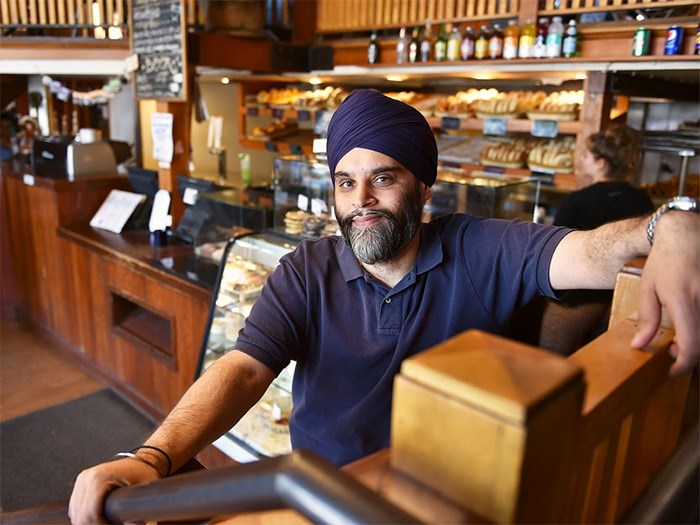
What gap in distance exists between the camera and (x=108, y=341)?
4.20m

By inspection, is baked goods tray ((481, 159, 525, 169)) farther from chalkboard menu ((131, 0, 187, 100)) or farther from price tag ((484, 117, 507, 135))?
chalkboard menu ((131, 0, 187, 100))

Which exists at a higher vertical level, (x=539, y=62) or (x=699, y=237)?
(x=539, y=62)

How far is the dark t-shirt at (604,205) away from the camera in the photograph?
3.05 m

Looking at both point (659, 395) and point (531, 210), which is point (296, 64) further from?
point (659, 395)

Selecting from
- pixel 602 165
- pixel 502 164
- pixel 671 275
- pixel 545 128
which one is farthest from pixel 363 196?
pixel 502 164

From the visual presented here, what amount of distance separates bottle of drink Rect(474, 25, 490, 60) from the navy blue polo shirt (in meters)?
2.79

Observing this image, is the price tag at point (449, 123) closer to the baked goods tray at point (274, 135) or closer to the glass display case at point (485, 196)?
the glass display case at point (485, 196)

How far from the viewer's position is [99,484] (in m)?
1.01

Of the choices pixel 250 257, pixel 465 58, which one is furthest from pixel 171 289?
pixel 465 58

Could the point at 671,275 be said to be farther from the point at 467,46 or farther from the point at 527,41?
the point at 467,46

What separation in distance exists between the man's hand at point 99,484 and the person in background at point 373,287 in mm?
256

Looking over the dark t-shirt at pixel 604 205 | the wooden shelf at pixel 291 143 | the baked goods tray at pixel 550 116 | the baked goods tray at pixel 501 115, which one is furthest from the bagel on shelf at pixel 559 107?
the wooden shelf at pixel 291 143

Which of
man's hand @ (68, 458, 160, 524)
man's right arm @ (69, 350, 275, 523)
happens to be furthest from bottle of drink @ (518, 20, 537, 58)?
man's hand @ (68, 458, 160, 524)

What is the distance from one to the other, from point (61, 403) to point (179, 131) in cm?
211
